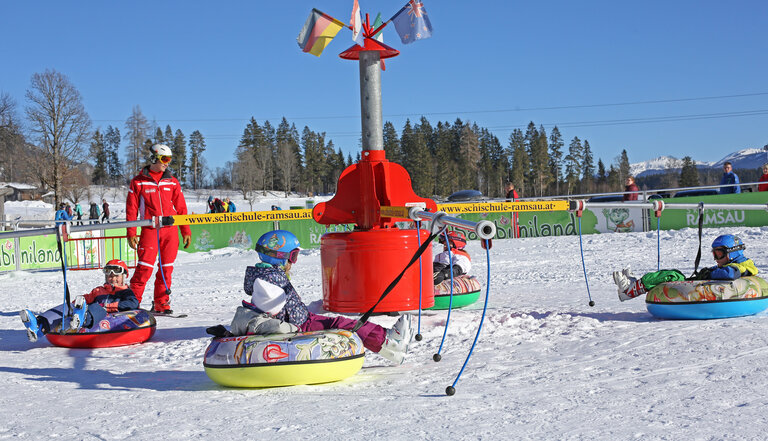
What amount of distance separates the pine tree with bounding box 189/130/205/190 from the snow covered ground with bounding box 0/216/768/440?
9926 centimetres

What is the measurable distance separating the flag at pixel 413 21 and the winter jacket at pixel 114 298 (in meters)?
4.38

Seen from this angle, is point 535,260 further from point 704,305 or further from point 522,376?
point 522,376

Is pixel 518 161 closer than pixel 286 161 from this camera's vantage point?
No

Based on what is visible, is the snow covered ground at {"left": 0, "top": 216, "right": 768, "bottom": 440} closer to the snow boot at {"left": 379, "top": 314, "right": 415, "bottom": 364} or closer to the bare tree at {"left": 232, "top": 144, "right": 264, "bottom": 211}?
the snow boot at {"left": 379, "top": 314, "right": 415, "bottom": 364}

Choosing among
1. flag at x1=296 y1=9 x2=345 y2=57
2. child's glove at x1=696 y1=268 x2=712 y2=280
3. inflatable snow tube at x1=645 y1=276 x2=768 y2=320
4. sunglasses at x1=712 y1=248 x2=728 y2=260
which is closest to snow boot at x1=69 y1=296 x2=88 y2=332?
flag at x1=296 y1=9 x2=345 y2=57

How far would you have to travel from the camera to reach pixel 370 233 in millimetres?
7543

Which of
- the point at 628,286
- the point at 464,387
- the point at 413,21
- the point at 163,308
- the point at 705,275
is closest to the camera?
the point at 464,387

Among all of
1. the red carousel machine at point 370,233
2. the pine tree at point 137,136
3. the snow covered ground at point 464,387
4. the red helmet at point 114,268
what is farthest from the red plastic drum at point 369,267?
the pine tree at point 137,136

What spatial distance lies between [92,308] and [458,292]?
4.41 meters

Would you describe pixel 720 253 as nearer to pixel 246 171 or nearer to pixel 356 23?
pixel 356 23

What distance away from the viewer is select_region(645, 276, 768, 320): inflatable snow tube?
7293 mm

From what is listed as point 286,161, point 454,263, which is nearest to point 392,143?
point 286,161

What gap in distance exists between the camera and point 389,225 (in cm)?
817

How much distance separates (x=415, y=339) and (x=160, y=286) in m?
4.04
